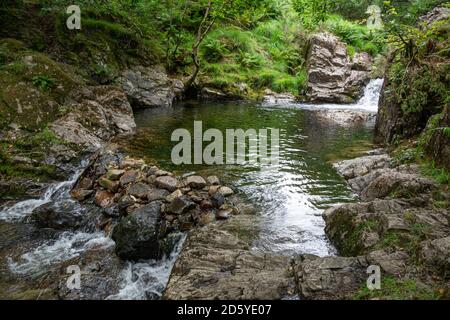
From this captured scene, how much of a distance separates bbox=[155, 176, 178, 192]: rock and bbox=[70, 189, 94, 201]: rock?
1.25m

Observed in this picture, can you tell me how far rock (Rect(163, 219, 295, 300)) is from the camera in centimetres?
354

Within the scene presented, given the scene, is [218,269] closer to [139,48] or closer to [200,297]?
[200,297]

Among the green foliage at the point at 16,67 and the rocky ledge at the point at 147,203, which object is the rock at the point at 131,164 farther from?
the green foliage at the point at 16,67

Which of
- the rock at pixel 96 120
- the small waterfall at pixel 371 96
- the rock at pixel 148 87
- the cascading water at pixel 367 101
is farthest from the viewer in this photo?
the small waterfall at pixel 371 96

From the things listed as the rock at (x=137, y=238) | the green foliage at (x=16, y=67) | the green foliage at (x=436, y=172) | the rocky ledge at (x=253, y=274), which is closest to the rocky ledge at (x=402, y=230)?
the green foliage at (x=436, y=172)

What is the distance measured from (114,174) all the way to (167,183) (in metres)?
1.13

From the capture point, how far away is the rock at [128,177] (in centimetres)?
620

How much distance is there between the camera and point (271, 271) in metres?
3.94

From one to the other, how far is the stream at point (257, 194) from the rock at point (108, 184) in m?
0.58

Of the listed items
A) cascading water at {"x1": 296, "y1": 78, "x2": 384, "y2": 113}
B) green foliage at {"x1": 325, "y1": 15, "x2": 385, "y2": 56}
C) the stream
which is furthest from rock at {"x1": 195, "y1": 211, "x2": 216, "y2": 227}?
green foliage at {"x1": 325, "y1": 15, "x2": 385, "y2": 56}


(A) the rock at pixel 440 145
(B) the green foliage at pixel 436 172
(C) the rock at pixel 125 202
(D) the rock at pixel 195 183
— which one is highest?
(A) the rock at pixel 440 145

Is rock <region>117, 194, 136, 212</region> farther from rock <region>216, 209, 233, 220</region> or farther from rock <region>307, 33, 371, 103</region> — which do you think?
rock <region>307, 33, 371, 103</region>

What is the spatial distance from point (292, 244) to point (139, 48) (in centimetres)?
1255

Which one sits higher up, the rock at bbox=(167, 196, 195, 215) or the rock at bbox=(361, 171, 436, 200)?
the rock at bbox=(361, 171, 436, 200)
